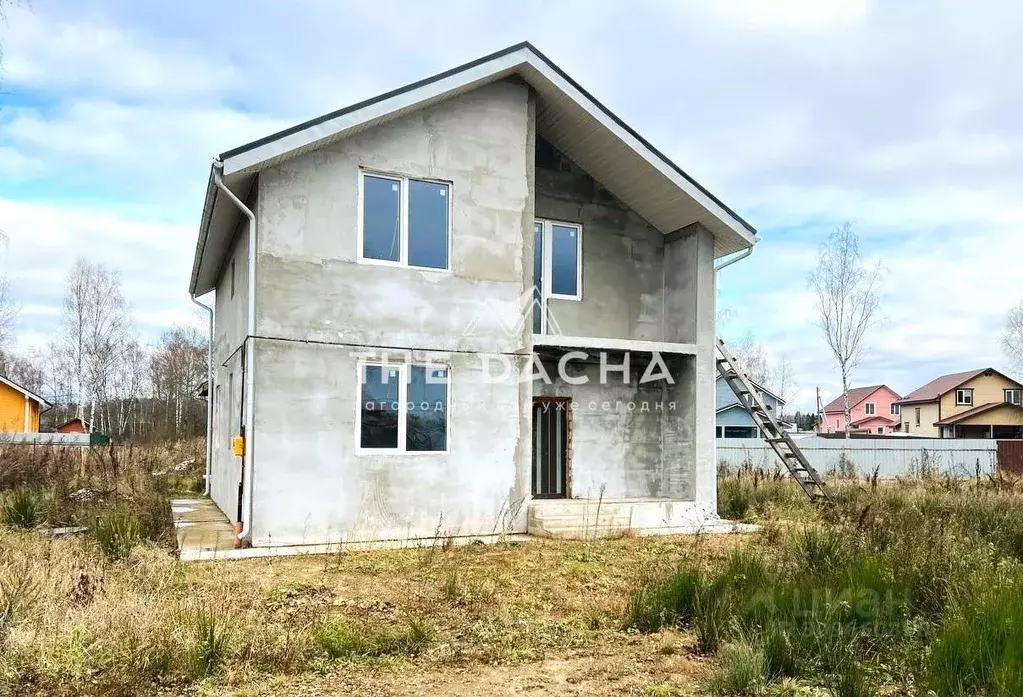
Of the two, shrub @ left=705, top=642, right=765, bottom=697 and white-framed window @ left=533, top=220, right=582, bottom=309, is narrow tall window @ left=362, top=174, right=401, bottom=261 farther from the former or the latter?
shrub @ left=705, top=642, right=765, bottom=697

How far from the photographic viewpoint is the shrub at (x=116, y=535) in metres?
8.61

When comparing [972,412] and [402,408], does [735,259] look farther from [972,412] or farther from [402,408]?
[972,412]

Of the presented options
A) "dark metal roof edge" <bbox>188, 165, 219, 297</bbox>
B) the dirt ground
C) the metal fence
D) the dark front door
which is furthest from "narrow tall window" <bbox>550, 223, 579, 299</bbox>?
the metal fence

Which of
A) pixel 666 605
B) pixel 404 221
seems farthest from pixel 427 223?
pixel 666 605

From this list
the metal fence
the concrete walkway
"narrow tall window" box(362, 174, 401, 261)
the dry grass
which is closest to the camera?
the dry grass

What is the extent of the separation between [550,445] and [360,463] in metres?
4.27

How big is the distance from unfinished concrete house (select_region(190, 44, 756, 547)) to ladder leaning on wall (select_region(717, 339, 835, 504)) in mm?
1174

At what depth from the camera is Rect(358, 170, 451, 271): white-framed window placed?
1101cm

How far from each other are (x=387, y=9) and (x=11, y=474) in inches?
500

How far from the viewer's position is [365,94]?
34.3 ft

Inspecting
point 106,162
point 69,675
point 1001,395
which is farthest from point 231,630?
point 1001,395

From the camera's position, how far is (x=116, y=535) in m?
8.92

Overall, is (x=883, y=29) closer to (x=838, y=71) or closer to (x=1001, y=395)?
(x=838, y=71)

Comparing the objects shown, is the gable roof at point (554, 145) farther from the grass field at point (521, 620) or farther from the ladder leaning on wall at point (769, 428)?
the grass field at point (521, 620)
